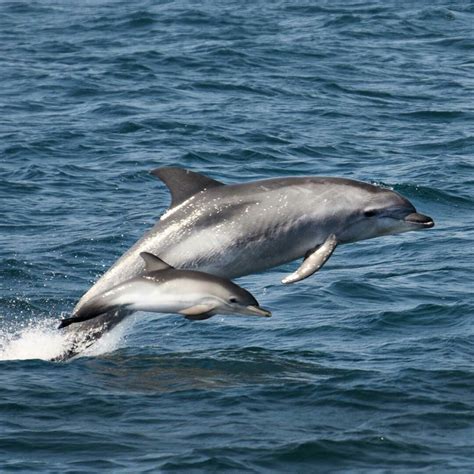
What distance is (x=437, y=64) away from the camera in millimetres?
33562

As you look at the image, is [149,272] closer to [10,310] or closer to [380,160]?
[10,310]

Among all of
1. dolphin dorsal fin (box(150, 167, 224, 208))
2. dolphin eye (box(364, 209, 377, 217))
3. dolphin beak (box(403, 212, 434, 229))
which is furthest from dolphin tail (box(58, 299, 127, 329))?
dolphin beak (box(403, 212, 434, 229))

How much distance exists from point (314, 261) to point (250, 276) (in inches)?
227

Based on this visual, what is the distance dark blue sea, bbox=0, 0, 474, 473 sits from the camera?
12195 millimetres

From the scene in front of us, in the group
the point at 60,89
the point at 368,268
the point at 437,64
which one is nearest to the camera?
the point at 368,268

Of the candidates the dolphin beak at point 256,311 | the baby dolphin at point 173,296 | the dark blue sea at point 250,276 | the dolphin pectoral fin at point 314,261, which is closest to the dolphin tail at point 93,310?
the baby dolphin at point 173,296

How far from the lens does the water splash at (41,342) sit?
1484 cm

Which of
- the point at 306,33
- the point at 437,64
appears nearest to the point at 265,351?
the point at 437,64

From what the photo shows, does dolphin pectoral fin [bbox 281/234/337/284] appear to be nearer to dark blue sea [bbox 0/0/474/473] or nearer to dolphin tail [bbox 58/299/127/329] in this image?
dark blue sea [bbox 0/0/474/473]

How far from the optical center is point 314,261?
13.2 metres

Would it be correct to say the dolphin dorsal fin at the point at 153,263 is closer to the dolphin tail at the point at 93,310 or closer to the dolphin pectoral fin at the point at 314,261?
the dolphin tail at the point at 93,310

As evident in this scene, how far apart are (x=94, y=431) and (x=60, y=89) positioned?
65.3 feet

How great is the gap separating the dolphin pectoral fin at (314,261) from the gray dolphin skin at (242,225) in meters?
0.02

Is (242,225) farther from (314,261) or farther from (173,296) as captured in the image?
(173,296)
